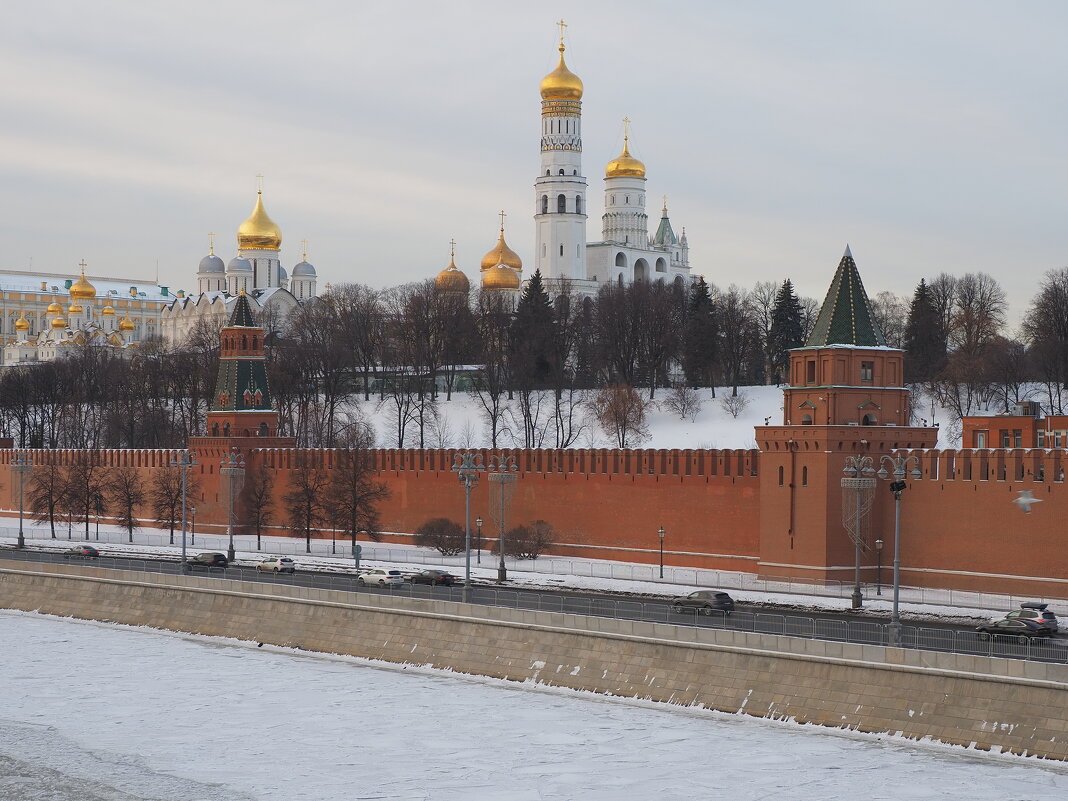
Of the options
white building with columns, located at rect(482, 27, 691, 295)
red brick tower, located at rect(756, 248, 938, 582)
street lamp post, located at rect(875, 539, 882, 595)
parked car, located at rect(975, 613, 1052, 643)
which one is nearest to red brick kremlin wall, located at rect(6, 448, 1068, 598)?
red brick tower, located at rect(756, 248, 938, 582)

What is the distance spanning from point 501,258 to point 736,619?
7266cm

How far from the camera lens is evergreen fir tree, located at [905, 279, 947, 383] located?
77.6 meters

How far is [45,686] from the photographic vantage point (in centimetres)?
3466

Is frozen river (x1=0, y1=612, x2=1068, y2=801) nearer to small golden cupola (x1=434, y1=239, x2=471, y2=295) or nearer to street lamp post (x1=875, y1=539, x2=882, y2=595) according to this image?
street lamp post (x1=875, y1=539, x2=882, y2=595)

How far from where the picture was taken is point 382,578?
41.5 meters

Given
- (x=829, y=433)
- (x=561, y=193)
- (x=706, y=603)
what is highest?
(x=561, y=193)

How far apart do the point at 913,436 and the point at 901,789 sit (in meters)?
19.4

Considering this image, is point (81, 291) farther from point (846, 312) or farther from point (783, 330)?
point (846, 312)

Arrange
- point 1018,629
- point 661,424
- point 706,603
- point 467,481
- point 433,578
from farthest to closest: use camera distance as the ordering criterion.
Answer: point 661,424 → point 433,578 → point 467,481 → point 706,603 → point 1018,629

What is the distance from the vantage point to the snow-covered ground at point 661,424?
71.5 metres

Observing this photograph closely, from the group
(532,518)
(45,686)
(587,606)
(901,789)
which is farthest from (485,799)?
(532,518)

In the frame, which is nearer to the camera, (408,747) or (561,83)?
(408,747)

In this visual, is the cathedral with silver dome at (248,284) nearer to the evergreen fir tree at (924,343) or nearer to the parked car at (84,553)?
the evergreen fir tree at (924,343)

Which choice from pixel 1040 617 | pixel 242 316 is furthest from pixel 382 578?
pixel 242 316
